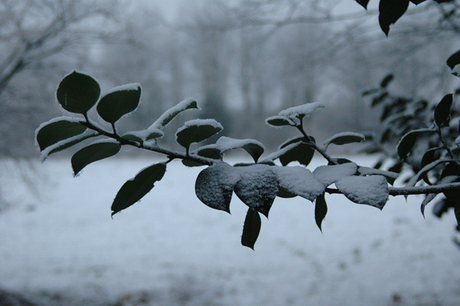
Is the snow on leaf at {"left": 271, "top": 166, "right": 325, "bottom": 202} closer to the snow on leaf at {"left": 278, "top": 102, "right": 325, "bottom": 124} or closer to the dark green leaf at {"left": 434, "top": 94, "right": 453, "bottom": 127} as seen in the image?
the snow on leaf at {"left": 278, "top": 102, "right": 325, "bottom": 124}

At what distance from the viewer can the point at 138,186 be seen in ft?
1.43

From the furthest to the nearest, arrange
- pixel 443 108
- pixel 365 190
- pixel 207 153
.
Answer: pixel 443 108 < pixel 207 153 < pixel 365 190

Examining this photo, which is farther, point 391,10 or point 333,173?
point 391,10

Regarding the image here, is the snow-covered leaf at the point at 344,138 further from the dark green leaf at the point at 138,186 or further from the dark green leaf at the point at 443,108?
the dark green leaf at the point at 138,186

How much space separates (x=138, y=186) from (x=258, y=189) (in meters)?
0.17

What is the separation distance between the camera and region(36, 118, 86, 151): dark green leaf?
39 cm

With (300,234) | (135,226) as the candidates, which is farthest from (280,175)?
(135,226)

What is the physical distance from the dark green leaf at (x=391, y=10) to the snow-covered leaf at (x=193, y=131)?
0.33m

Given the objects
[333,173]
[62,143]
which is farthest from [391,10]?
[62,143]

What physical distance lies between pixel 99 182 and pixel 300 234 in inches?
223

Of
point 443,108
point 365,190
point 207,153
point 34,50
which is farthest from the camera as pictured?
point 34,50

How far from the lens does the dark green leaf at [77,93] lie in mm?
363

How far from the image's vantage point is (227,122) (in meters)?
12.4

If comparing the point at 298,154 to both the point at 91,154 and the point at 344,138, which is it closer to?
the point at 344,138
